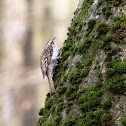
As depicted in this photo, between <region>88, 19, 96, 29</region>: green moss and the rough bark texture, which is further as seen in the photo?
<region>88, 19, 96, 29</region>: green moss

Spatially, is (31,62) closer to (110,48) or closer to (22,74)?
(22,74)

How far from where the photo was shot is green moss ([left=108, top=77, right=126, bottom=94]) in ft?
8.90

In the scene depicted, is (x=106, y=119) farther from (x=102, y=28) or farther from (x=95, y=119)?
(x=102, y=28)

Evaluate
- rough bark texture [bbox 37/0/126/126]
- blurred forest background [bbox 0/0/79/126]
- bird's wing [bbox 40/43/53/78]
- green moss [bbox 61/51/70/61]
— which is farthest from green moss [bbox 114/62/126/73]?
blurred forest background [bbox 0/0/79/126]

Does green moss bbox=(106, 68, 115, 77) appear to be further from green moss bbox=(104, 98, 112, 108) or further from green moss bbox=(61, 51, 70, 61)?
green moss bbox=(61, 51, 70, 61)

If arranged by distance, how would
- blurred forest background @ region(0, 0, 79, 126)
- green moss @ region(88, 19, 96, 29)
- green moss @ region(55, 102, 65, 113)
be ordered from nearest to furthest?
green moss @ region(55, 102, 65, 113), green moss @ region(88, 19, 96, 29), blurred forest background @ region(0, 0, 79, 126)

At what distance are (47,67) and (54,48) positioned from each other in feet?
1.39

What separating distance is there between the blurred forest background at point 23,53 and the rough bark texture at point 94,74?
29.1 ft

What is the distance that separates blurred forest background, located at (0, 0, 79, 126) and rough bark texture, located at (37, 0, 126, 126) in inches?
349

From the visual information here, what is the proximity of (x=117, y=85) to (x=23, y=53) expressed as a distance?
10752 mm

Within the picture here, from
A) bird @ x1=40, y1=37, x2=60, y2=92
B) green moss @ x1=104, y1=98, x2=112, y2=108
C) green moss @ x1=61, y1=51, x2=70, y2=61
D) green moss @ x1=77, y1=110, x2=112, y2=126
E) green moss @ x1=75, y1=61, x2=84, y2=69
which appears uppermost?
bird @ x1=40, y1=37, x2=60, y2=92

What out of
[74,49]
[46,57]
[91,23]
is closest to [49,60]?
[46,57]

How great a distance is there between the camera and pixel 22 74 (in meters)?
12.2

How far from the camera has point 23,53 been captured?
1330cm
